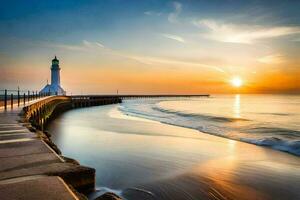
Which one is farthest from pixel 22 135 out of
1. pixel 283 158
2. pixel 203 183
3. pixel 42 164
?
pixel 283 158

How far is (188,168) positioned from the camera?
7.37 metres

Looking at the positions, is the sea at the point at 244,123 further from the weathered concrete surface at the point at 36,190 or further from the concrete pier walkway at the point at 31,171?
the weathered concrete surface at the point at 36,190

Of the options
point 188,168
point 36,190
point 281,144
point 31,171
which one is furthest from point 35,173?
point 281,144

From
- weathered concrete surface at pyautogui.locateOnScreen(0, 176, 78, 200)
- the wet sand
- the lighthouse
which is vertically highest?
the lighthouse

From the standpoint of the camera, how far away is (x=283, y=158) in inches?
351

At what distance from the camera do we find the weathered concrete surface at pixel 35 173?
2895mm

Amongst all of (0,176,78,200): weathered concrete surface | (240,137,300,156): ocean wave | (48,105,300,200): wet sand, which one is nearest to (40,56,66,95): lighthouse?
(48,105,300,200): wet sand

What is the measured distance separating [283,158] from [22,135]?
8.38 meters

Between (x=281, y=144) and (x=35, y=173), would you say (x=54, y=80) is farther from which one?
(x=35, y=173)

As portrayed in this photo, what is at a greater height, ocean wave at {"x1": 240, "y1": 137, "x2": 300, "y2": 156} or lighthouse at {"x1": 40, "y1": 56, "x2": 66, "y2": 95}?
lighthouse at {"x1": 40, "y1": 56, "x2": 66, "y2": 95}

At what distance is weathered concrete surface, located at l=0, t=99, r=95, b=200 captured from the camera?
289 centimetres

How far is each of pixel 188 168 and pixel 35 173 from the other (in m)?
4.76

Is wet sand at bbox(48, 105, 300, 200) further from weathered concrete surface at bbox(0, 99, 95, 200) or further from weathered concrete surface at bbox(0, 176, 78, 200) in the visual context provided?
weathered concrete surface at bbox(0, 176, 78, 200)

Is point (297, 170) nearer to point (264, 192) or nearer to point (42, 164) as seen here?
point (264, 192)
